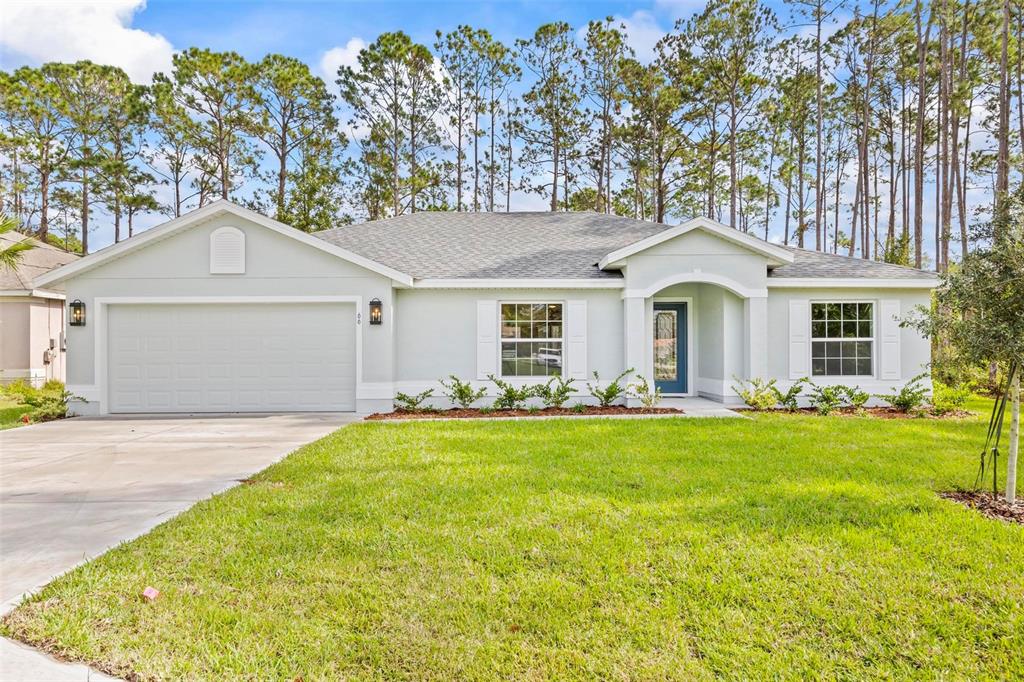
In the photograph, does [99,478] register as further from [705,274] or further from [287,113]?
[287,113]

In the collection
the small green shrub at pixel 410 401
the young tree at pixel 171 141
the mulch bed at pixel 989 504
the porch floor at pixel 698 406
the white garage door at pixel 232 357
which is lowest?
the mulch bed at pixel 989 504

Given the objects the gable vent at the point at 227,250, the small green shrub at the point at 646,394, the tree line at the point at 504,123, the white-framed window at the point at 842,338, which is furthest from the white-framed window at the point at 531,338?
the tree line at the point at 504,123

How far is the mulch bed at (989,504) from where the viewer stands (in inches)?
171

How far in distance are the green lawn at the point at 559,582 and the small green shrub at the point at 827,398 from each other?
183 inches

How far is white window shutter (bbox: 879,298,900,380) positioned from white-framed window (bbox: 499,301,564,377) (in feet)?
21.7

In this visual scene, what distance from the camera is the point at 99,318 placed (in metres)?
10.3

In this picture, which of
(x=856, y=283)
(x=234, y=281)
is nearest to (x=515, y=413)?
(x=234, y=281)

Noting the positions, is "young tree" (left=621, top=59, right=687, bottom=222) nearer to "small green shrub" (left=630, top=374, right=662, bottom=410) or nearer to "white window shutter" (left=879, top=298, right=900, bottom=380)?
"white window shutter" (left=879, top=298, right=900, bottom=380)

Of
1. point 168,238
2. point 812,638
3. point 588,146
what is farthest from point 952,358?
point 588,146

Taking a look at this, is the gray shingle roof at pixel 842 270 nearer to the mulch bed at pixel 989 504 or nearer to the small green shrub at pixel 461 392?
the small green shrub at pixel 461 392

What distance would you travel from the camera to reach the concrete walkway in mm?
3467

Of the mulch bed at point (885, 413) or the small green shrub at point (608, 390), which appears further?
the small green shrub at point (608, 390)

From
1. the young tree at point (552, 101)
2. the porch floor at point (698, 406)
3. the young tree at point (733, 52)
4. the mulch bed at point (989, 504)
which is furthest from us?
the young tree at point (552, 101)

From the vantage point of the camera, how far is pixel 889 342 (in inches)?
440
